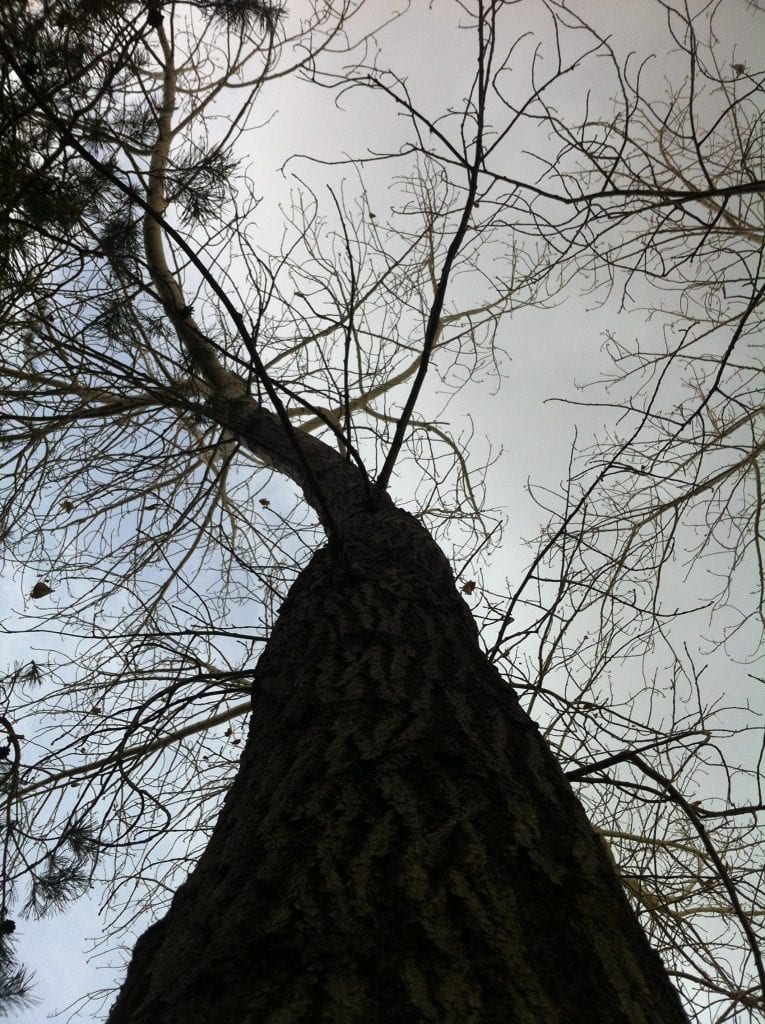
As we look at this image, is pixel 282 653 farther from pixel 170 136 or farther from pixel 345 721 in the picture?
pixel 170 136

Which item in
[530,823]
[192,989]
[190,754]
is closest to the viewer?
[192,989]

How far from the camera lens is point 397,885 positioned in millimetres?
886

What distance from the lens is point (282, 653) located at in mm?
1723

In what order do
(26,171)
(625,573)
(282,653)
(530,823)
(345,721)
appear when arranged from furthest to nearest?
(625,573)
(26,171)
(282,653)
(345,721)
(530,823)

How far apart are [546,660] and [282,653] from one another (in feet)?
3.54

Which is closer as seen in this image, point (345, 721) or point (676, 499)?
point (345, 721)

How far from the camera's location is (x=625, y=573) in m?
2.83

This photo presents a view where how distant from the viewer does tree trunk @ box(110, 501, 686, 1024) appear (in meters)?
0.77

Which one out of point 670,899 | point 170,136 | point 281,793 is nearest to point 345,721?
point 281,793

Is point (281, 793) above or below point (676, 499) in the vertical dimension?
below

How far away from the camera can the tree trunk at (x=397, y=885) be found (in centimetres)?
77

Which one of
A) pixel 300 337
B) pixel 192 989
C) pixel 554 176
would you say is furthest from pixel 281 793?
pixel 300 337

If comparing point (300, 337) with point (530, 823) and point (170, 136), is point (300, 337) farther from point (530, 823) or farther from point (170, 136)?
point (530, 823)

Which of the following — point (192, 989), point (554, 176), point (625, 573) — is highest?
point (554, 176)
